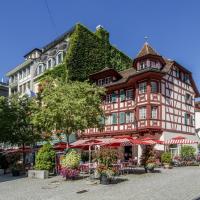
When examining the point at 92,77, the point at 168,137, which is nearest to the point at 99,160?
the point at 168,137

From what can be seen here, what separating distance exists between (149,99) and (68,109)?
538 inches

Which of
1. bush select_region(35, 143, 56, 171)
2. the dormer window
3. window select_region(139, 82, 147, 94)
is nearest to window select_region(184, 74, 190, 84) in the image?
the dormer window

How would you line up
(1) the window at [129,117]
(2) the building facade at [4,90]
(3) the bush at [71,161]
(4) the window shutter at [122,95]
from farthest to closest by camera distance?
(2) the building facade at [4,90] → (4) the window shutter at [122,95] → (1) the window at [129,117] → (3) the bush at [71,161]

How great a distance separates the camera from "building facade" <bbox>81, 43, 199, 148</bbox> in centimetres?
3947

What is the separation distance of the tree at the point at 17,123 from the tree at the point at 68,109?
334 centimetres

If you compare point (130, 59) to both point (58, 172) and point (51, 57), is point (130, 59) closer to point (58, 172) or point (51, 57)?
point (51, 57)

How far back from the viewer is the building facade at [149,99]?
39469 millimetres

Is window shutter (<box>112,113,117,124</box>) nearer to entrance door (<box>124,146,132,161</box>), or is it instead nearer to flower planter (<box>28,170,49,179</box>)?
entrance door (<box>124,146,132,161</box>)

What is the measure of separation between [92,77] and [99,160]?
2703 centimetres

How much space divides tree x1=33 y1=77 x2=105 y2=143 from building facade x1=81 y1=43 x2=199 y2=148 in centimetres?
792

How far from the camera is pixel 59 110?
28516 millimetres

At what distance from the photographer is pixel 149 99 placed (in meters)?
39.3

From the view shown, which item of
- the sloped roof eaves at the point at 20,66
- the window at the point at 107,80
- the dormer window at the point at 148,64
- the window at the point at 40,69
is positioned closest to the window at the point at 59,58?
the window at the point at 40,69

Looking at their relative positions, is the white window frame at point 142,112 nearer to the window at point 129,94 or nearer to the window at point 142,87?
the window at point 142,87
